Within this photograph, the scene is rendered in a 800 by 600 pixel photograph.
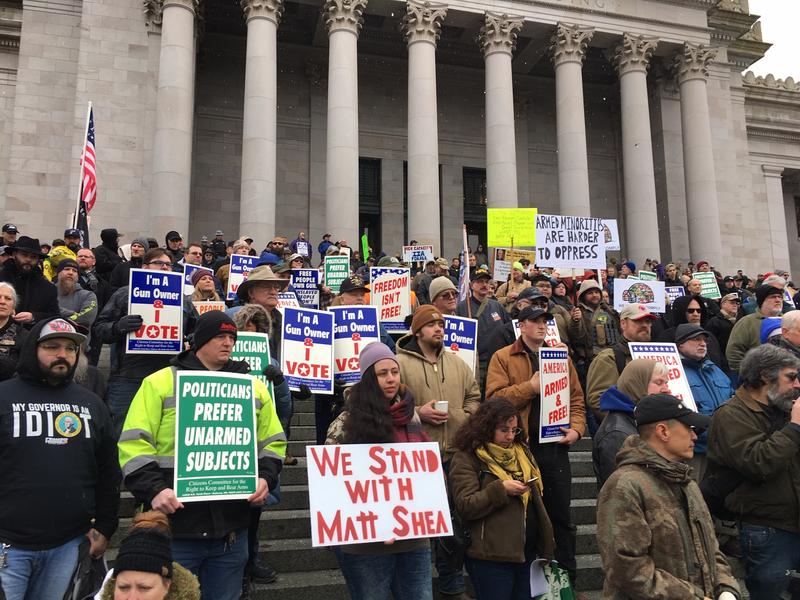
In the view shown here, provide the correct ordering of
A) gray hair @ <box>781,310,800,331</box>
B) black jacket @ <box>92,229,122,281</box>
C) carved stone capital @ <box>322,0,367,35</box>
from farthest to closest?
carved stone capital @ <box>322,0,367,35</box> → black jacket @ <box>92,229,122,281</box> → gray hair @ <box>781,310,800,331</box>

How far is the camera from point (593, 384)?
6.14 metres

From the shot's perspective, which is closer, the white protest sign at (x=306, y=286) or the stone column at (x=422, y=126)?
the white protest sign at (x=306, y=286)

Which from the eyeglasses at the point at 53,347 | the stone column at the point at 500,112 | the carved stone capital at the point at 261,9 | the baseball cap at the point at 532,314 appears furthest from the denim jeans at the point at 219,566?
the carved stone capital at the point at 261,9

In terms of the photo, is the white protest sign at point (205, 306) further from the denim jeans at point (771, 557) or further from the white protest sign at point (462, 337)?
the denim jeans at point (771, 557)

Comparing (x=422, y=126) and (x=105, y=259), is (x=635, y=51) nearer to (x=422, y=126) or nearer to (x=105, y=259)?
(x=422, y=126)

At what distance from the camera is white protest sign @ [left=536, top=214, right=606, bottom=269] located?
44.9 feet

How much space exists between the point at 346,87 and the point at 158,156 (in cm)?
650

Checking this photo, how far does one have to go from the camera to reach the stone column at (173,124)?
20.7 meters

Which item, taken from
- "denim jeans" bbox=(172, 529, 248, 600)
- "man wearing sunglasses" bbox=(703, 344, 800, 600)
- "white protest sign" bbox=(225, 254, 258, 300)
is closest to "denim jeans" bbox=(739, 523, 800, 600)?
"man wearing sunglasses" bbox=(703, 344, 800, 600)

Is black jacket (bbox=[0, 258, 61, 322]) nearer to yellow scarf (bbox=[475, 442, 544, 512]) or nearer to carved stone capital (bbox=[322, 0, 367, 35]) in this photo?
yellow scarf (bbox=[475, 442, 544, 512])

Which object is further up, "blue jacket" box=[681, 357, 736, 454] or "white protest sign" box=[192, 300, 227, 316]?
"white protest sign" box=[192, 300, 227, 316]

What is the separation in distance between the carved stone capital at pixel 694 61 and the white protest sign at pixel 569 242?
17217mm

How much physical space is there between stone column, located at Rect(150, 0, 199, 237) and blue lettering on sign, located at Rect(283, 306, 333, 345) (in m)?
14.5

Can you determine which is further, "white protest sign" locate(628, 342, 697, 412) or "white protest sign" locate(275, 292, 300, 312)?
"white protest sign" locate(275, 292, 300, 312)
